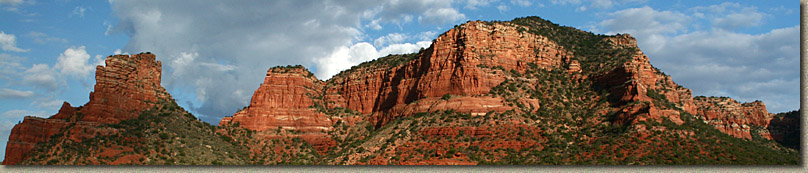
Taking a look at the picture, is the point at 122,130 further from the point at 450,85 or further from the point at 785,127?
the point at 785,127

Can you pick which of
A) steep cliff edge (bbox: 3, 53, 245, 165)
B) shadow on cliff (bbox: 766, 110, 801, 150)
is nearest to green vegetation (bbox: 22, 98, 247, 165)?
steep cliff edge (bbox: 3, 53, 245, 165)

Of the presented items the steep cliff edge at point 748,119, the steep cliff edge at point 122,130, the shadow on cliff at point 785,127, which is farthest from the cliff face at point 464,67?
the shadow on cliff at point 785,127

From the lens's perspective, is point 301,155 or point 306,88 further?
point 306,88

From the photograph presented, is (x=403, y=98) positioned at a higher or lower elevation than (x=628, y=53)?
lower

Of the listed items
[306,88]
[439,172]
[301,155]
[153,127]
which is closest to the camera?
[439,172]

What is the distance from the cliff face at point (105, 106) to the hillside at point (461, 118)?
136 mm

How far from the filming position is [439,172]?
42.1 meters

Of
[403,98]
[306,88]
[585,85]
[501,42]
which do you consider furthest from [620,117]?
[306,88]

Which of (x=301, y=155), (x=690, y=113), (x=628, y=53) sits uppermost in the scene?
(x=628, y=53)

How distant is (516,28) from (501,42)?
14.5 ft

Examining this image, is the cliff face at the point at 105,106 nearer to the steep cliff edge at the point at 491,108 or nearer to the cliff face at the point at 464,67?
the steep cliff edge at the point at 491,108

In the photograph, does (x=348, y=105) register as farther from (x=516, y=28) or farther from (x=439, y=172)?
(x=439, y=172)

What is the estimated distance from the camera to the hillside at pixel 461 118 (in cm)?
6844

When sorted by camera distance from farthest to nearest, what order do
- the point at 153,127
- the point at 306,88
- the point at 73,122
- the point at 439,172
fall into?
1. the point at 306,88
2. the point at 153,127
3. the point at 73,122
4. the point at 439,172
